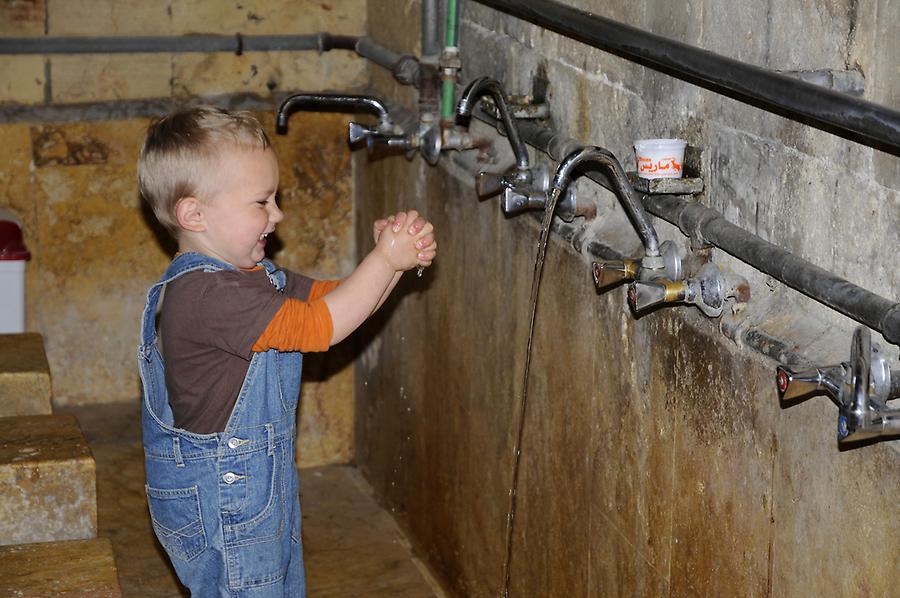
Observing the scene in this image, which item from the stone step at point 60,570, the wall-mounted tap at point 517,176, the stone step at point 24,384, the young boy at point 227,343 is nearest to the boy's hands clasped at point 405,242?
the young boy at point 227,343

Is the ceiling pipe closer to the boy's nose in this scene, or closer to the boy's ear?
the boy's nose

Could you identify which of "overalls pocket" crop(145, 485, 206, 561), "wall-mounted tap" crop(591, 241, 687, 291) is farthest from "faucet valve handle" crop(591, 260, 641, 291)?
"overalls pocket" crop(145, 485, 206, 561)

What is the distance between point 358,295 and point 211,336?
0.98 ft

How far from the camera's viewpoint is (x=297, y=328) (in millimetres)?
2424

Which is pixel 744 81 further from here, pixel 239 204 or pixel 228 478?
pixel 228 478

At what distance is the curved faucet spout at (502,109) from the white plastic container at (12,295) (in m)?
1.96

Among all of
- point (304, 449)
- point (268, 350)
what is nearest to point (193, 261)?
point (268, 350)

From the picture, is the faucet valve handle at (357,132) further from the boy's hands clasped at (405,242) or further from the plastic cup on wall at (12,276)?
the plastic cup on wall at (12,276)

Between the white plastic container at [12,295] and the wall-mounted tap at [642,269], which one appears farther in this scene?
the white plastic container at [12,295]

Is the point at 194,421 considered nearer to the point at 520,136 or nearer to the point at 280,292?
the point at 280,292

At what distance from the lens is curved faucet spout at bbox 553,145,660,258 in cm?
220

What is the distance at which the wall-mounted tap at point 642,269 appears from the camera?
2.28 metres

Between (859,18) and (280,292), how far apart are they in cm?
137

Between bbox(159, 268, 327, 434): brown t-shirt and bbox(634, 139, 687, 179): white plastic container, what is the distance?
0.74 m
